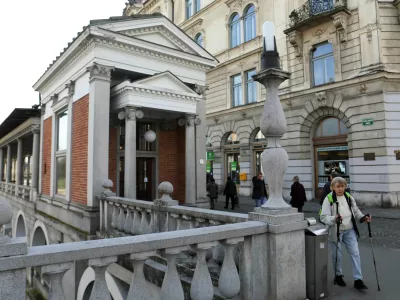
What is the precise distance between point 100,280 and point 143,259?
1.32 ft

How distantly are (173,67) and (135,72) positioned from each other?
5.30 feet

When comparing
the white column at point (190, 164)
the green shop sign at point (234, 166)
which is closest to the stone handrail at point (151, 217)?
the white column at point (190, 164)

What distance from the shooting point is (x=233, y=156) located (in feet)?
73.3

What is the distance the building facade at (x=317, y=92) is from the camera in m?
14.5

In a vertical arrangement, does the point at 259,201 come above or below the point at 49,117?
below

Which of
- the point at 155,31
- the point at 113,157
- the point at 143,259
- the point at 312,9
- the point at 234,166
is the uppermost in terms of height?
the point at 312,9

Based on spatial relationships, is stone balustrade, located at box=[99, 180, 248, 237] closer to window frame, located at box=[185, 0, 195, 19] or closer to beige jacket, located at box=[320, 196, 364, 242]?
beige jacket, located at box=[320, 196, 364, 242]

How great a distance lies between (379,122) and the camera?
14430mm

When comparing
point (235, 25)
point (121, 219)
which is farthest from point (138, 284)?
point (235, 25)

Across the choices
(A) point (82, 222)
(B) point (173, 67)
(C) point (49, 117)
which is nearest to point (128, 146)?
(A) point (82, 222)

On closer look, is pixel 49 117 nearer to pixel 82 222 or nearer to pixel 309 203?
pixel 82 222

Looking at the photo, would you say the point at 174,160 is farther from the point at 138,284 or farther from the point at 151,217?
the point at 138,284

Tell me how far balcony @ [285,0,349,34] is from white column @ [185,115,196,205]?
10437mm

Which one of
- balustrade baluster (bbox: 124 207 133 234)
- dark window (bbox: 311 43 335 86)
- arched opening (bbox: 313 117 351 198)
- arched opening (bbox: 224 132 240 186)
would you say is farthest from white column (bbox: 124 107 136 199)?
arched opening (bbox: 224 132 240 186)
